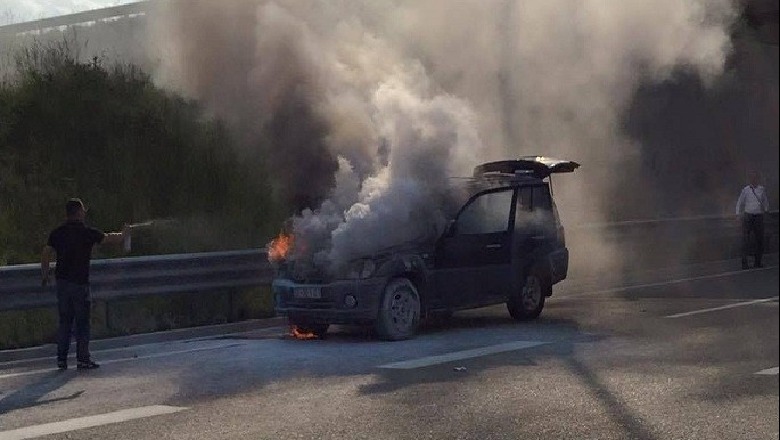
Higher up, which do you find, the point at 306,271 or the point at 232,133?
the point at 232,133

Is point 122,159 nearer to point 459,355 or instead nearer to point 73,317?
point 73,317

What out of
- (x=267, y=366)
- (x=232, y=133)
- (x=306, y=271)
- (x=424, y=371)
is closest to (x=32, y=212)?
(x=232, y=133)

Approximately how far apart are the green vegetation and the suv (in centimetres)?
416

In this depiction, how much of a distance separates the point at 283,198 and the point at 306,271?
410 cm

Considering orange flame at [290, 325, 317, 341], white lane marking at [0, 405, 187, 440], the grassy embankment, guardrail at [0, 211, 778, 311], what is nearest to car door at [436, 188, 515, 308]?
orange flame at [290, 325, 317, 341]

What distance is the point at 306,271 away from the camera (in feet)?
33.9

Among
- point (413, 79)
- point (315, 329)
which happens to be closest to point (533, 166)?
point (413, 79)

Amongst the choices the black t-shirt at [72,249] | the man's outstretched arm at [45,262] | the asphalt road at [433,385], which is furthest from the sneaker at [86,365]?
the man's outstretched arm at [45,262]

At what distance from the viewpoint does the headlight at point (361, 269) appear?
10156 millimetres

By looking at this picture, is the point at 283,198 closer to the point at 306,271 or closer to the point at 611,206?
the point at 306,271

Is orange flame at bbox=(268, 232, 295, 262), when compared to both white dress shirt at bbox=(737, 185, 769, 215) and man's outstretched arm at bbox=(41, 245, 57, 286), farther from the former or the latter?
white dress shirt at bbox=(737, 185, 769, 215)

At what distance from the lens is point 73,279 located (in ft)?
30.0

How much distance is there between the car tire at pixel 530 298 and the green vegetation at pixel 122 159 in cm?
424

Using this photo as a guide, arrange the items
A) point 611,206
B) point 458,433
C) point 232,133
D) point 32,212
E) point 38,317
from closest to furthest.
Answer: point 458,433 < point 38,317 < point 32,212 < point 232,133 < point 611,206
